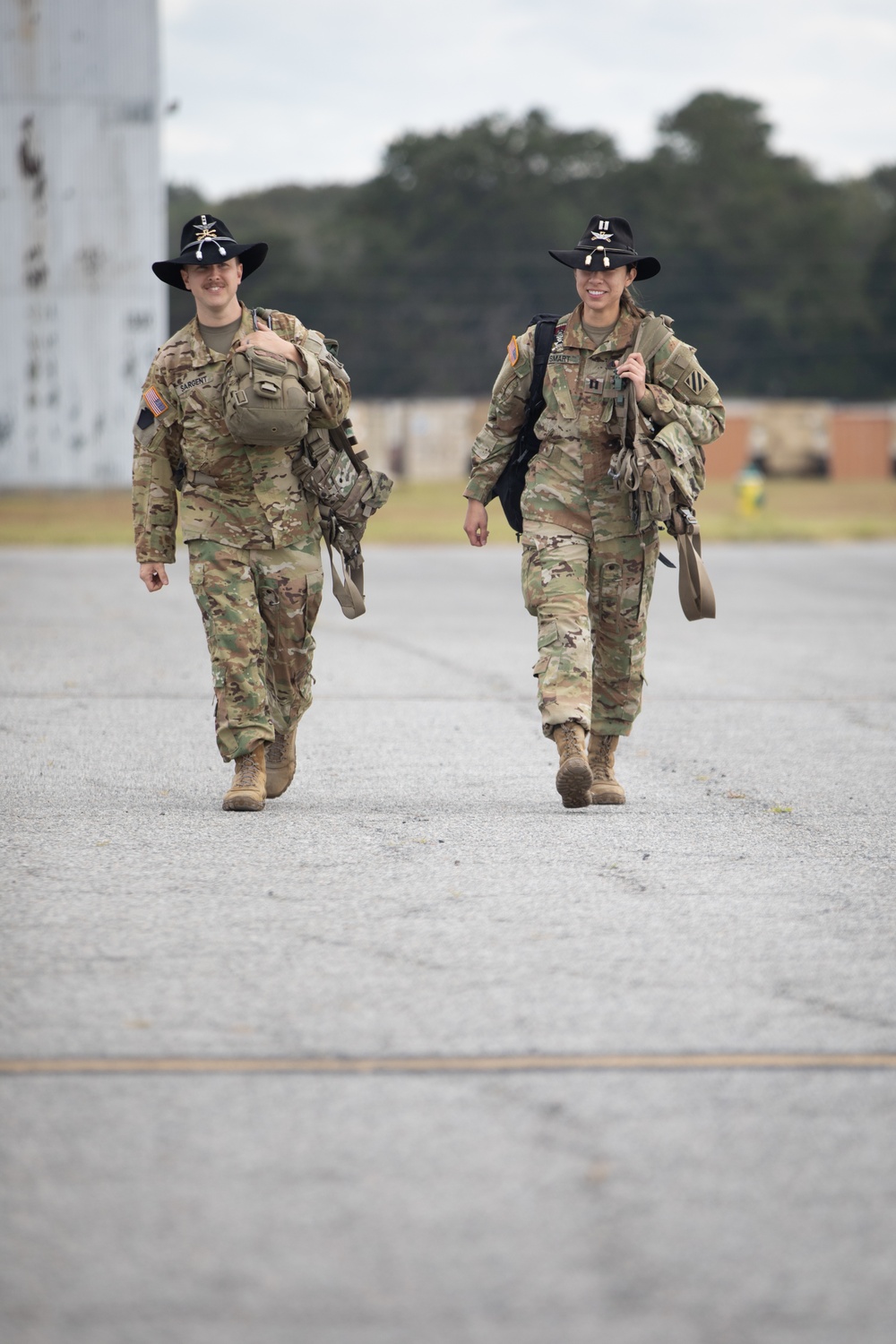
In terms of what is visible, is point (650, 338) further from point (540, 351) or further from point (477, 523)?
point (477, 523)

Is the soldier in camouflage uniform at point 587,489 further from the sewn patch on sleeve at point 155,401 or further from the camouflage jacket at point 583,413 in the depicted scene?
the sewn patch on sleeve at point 155,401

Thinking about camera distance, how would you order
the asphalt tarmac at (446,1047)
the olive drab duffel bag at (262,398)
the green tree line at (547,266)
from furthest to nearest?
1. the green tree line at (547,266)
2. the olive drab duffel bag at (262,398)
3. the asphalt tarmac at (446,1047)

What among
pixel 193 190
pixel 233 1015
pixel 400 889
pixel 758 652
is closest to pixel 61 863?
pixel 400 889

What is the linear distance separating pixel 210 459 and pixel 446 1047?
10.4ft

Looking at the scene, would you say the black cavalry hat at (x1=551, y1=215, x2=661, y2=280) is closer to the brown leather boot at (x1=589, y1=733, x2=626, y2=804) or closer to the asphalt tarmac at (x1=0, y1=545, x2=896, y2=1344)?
the brown leather boot at (x1=589, y1=733, x2=626, y2=804)

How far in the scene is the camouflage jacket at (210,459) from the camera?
6.39m

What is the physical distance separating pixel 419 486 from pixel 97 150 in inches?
779

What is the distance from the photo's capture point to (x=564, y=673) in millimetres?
6551

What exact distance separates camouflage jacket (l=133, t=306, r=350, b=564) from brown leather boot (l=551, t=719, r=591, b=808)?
116 centimetres

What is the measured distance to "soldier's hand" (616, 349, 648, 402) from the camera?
6418 millimetres

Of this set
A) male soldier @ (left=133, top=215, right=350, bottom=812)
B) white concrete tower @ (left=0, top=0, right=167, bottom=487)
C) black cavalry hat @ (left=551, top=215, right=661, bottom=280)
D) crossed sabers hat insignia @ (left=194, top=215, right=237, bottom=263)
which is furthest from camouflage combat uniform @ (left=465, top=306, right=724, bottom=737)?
white concrete tower @ (left=0, top=0, right=167, bottom=487)

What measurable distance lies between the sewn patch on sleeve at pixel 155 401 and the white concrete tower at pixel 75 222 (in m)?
24.1

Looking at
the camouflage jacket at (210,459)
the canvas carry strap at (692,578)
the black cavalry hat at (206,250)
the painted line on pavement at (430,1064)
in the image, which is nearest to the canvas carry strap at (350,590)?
the camouflage jacket at (210,459)

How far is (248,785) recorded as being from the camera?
21.5 ft
